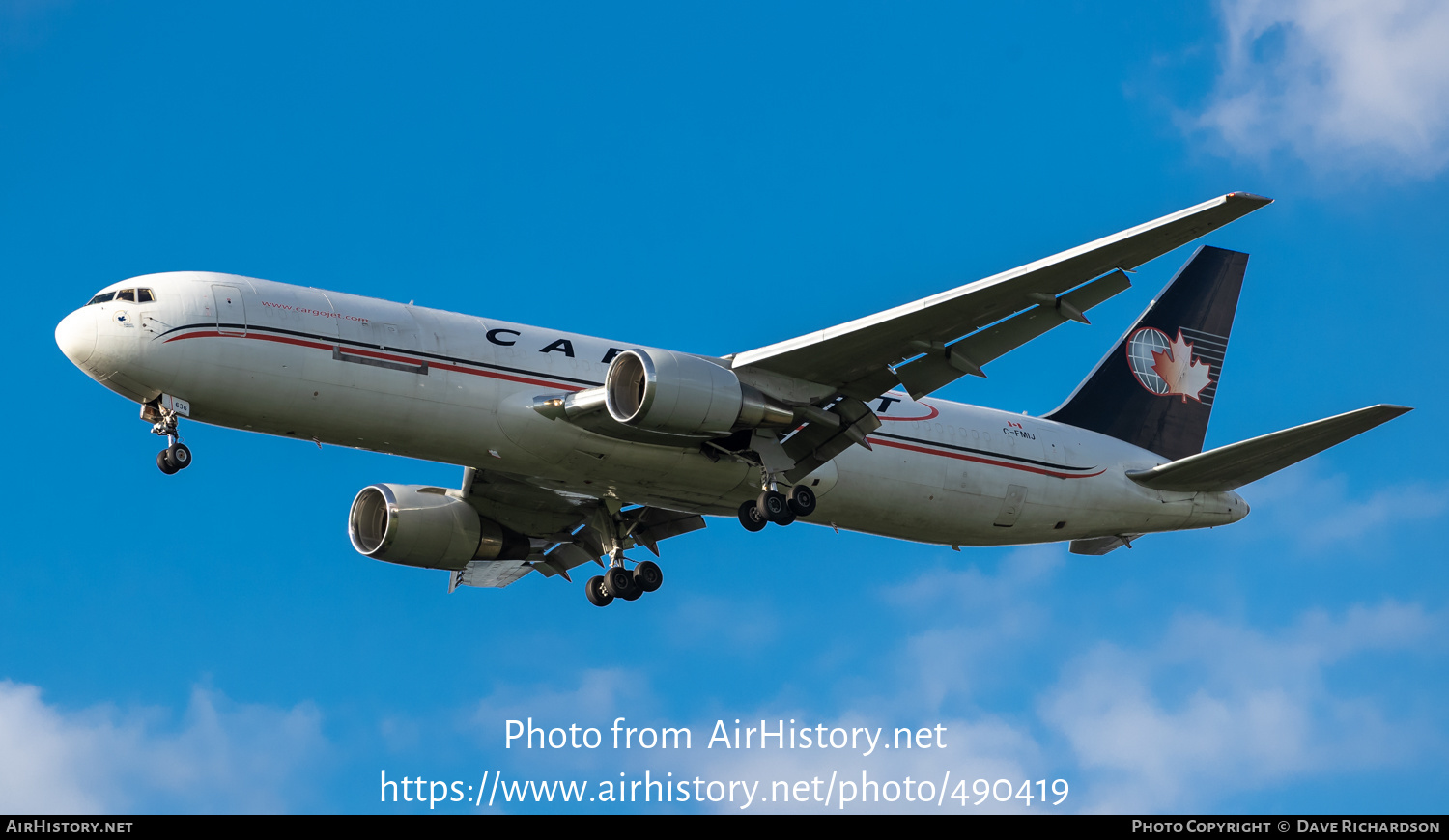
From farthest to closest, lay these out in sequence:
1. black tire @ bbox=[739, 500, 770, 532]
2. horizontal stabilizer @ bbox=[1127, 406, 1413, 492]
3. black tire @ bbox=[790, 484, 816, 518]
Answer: black tire @ bbox=[739, 500, 770, 532] → black tire @ bbox=[790, 484, 816, 518] → horizontal stabilizer @ bbox=[1127, 406, 1413, 492]

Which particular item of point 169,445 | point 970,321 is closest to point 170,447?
point 169,445

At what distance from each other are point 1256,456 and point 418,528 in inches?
765

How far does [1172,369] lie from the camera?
40.8 m

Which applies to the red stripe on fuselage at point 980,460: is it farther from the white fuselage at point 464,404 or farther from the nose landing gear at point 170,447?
the nose landing gear at point 170,447

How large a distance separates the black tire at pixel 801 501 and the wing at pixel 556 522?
5.35m

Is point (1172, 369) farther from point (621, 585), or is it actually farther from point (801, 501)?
point (621, 585)

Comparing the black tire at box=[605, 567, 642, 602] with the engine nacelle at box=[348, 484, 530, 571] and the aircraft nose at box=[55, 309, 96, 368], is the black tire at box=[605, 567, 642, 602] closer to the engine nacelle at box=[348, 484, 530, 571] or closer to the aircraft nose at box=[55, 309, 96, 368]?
the engine nacelle at box=[348, 484, 530, 571]

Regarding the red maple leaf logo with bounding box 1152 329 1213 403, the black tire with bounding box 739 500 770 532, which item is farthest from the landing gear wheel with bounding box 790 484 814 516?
the red maple leaf logo with bounding box 1152 329 1213 403

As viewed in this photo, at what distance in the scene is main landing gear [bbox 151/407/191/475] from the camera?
29156mm

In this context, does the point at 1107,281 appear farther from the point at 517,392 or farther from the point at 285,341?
the point at 285,341

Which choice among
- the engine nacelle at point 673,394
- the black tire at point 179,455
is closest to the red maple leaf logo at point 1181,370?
the engine nacelle at point 673,394

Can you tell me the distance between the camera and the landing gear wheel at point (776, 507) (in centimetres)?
3241

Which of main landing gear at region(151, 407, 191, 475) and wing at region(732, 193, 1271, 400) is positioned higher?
wing at region(732, 193, 1271, 400)

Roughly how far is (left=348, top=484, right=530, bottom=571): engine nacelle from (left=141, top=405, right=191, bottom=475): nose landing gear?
7.96 m
